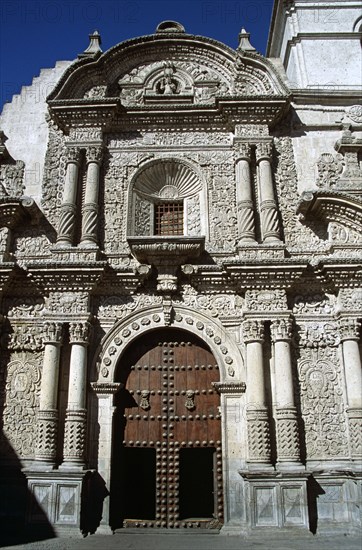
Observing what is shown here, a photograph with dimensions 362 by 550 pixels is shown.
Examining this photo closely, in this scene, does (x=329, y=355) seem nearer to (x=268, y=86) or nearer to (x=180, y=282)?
(x=180, y=282)

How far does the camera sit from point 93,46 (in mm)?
11070

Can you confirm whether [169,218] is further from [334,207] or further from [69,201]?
[334,207]

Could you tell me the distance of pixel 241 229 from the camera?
930cm

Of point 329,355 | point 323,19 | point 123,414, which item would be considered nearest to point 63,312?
point 123,414

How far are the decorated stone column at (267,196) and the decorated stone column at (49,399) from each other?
409 centimetres

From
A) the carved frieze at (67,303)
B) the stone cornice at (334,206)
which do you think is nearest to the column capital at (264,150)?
the stone cornice at (334,206)

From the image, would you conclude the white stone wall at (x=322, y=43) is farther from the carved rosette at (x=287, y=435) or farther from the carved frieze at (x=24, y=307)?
the carved frieze at (x=24, y=307)

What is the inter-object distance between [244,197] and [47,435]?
5.42m

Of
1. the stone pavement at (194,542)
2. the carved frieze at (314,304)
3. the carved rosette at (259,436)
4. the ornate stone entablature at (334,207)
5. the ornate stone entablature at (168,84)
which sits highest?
the ornate stone entablature at (168,84)

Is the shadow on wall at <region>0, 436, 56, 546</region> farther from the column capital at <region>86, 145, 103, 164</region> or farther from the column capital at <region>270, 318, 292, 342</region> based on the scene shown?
the column capital at <region>86, 145, 103, 164</region>

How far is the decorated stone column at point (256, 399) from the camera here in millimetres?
7887

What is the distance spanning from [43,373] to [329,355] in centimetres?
486

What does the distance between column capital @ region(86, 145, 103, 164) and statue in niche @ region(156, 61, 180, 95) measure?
1963mm

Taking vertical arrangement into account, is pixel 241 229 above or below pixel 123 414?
above
